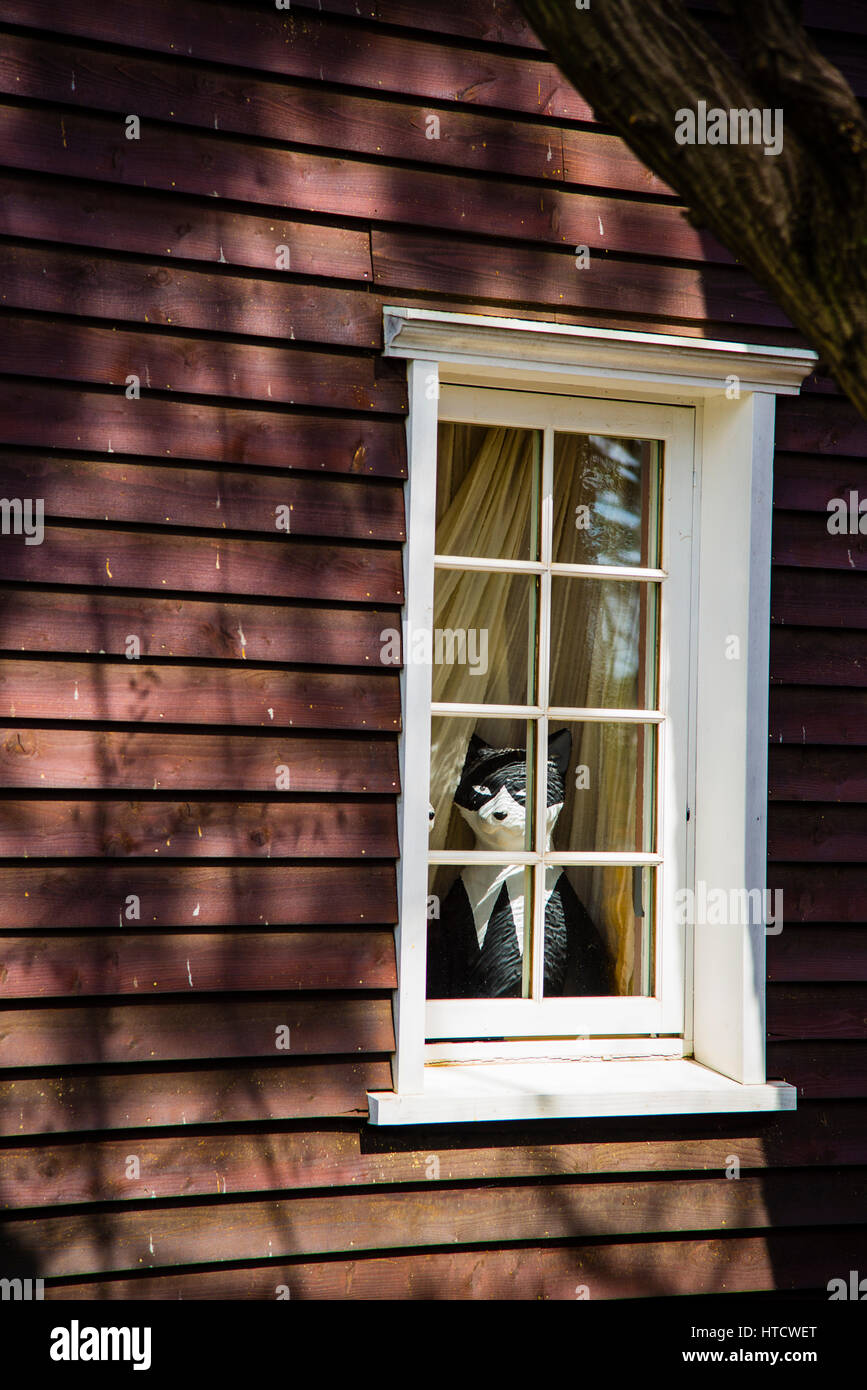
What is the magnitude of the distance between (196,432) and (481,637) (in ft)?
2.67

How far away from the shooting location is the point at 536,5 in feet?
4.55

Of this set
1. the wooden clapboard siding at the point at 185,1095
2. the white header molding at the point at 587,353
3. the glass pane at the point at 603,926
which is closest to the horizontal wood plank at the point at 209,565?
the white header molding at the point at 587,353

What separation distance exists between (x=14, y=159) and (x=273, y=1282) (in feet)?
7.68

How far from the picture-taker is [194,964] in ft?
7.73

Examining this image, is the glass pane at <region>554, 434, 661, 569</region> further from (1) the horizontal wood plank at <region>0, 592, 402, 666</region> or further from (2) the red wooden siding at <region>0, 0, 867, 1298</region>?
(1) the horizontal wood plank at <region>0, 592, 402, 666</region>

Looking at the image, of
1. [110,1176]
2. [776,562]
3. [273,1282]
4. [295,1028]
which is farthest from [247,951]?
[776,562]

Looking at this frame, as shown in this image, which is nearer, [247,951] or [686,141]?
[686,141]

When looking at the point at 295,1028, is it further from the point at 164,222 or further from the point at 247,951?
the point at 164,222

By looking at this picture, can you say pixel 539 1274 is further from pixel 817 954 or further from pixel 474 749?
pixel 474 749

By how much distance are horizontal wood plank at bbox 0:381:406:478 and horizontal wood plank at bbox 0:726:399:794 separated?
0.58 metres

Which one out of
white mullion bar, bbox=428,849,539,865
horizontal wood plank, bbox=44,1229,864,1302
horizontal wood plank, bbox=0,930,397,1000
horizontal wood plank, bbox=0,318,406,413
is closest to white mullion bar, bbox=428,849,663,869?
white mullion bar, bbox=428,849,539,865

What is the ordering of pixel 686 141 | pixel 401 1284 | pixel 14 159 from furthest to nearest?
pixel 401 1284, pixel 14 159, pixel 686 141

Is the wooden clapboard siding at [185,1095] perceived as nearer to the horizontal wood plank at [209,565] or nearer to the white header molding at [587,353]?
the horizontal wood plank at [209,565]
